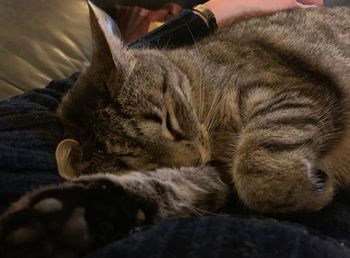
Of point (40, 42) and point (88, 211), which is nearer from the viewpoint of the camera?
point (88, 211)

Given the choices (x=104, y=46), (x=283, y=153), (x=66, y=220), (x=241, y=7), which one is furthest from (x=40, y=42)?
(x=66, y=220)

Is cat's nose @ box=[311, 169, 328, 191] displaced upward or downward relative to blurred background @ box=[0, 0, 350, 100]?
upward

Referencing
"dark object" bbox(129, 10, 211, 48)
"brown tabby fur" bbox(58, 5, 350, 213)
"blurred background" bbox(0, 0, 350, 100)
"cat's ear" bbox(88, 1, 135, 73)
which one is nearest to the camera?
Result: "brown tabby fur" bbox(58, 5, 350, 213)

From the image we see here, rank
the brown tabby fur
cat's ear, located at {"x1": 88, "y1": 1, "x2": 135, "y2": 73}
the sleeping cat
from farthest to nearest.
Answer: cat's ear, located at {"x1": 88, "y1": 1, "x2": 135, "y2": 73} → the brown tabby fur → the sleeping cat

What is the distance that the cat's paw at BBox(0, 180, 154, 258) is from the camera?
1.94ft

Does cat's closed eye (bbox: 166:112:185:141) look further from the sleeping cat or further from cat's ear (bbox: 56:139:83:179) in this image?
cat's ear (bbox: 56:139:83:179)

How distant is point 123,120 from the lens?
1.01 metres

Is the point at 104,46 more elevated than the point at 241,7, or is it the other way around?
the point at 104,46

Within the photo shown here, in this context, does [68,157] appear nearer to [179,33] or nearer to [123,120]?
[123,120]

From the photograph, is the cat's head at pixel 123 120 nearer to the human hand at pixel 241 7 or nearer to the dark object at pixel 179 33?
the dark object at pixel 179 33

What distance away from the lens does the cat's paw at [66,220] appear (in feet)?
1.94

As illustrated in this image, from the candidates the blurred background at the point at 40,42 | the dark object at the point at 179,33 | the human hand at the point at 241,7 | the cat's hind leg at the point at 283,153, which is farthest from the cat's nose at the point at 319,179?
the blurred background at the point at 40,42

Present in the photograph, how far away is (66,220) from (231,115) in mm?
587

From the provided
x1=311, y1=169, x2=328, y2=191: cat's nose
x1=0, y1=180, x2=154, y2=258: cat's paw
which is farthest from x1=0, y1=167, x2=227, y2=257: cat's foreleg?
x1=311, y1=169, x2=328, y2=191: cat's nose
